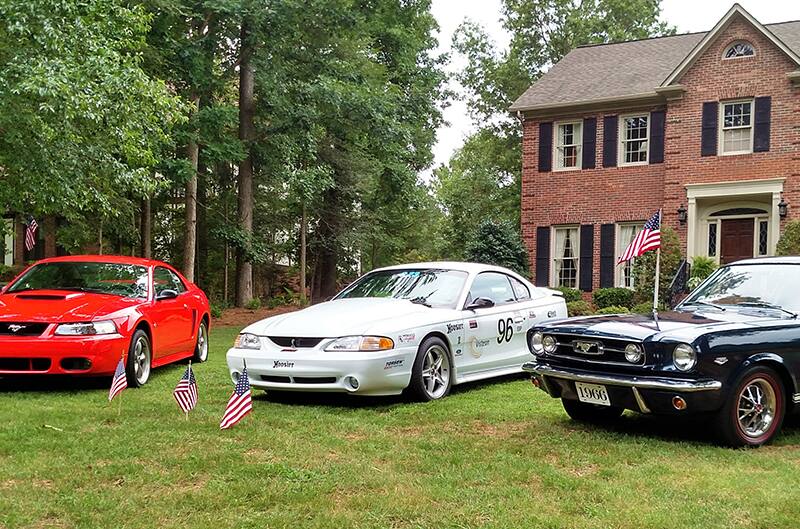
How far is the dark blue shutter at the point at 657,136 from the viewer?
22.5 m

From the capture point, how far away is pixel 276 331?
25.9 feet

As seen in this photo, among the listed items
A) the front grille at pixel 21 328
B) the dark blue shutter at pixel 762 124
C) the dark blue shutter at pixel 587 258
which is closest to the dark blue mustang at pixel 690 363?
the front grille at pixel 21 328

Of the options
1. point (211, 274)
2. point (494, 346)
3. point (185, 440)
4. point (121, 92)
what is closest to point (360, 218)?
point (211, 274)

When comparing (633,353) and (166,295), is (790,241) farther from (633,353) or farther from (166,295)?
(166,295)

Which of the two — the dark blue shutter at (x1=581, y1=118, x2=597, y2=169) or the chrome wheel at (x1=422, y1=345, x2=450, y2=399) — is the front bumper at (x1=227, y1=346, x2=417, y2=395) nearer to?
the chrome wheel at (x1=422, y1=345, x2=450, y2=399)

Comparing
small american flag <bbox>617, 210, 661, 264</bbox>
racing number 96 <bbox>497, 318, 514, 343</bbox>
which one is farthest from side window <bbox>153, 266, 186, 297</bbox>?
small american flag <bbox>617, 210, 661, 264</bbox>

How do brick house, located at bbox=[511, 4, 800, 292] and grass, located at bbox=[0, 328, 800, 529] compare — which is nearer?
grass, located at bbox=[0, 328, 800, 529]

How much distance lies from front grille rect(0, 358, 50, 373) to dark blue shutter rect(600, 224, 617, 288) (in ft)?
57.9

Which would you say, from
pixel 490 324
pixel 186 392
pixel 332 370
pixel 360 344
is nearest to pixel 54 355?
pixel 186 392

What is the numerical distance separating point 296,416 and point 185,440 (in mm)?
1267

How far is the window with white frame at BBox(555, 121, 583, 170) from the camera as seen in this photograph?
24.0 m

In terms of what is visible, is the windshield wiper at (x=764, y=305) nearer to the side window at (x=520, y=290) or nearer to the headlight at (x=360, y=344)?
the side window at (x=520, y=290)

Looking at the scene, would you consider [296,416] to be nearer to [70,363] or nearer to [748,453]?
[70,363]

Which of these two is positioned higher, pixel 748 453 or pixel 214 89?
pixel 214 89
